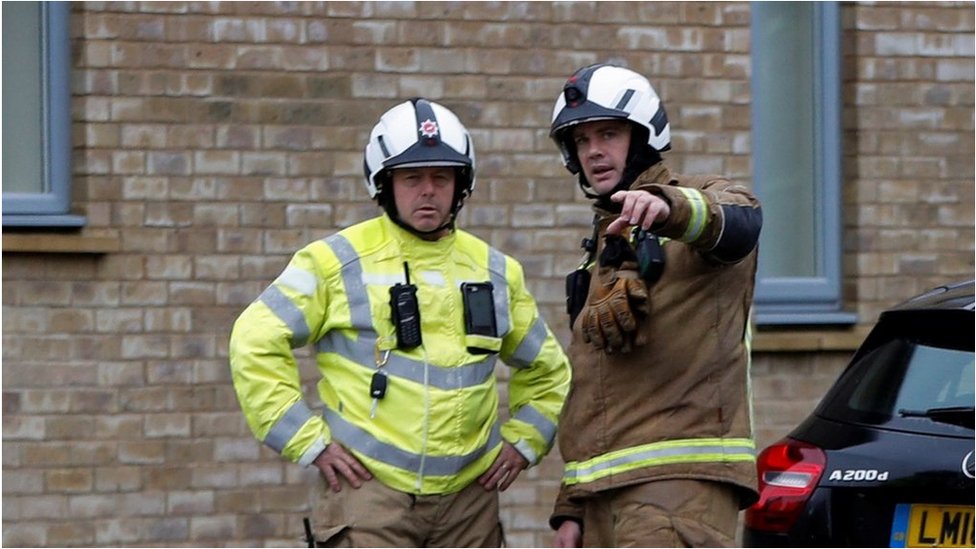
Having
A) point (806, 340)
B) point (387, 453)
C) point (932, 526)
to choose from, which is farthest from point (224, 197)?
point (932, 526)

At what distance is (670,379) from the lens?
4.14m

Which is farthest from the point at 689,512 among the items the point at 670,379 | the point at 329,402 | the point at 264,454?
the point at 264,454

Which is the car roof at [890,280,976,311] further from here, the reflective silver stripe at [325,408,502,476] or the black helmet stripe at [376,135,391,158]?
the black helmet stripe at [376,135,391,158]

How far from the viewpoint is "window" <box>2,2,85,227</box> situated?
698 cm

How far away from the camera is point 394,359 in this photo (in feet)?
14.1

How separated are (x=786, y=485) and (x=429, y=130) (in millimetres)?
1381

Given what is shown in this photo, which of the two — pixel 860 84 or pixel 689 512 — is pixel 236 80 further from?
pixel 689 512

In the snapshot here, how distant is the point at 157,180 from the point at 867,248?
10.7ft

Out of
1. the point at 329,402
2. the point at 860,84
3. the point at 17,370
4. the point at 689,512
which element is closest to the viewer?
the point at 689,512

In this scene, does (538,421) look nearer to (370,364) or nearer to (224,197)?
(370,364)

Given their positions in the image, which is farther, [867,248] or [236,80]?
[867,248]

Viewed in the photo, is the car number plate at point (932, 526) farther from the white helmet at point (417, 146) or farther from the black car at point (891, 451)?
the white helmet at point (417, 146)

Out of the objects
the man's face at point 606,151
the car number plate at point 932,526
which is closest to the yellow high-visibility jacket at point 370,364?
the man's face at point 606,151

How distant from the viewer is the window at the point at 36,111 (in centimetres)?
698
